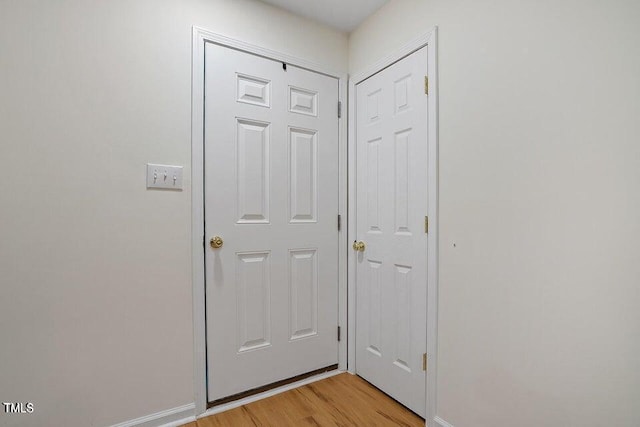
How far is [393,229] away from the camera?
1.87 m

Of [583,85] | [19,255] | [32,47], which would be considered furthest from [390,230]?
[32,47]

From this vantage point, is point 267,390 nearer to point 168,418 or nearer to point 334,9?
point 168,418

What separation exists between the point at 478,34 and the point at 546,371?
1.39 meters

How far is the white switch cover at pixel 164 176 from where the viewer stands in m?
1.58

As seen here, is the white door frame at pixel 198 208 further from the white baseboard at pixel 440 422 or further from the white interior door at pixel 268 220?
the white baseboard at pixel 440 422

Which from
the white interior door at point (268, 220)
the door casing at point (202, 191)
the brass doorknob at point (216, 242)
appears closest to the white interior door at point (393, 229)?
the door casing at point (202, 191)

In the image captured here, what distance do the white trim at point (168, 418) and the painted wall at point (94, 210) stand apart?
31 mm

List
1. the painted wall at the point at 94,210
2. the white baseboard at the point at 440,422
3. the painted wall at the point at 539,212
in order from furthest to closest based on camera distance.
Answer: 1. the white baseboard at the point at 440,422
2. the painted wall at the point at 94,210
3. the painted wall at the point at 539,212

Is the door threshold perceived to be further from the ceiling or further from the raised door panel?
the ceiling

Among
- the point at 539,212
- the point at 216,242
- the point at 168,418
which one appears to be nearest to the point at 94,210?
the point at 216,242

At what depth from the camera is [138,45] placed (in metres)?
1.56

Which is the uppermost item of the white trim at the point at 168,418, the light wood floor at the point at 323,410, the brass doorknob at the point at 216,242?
the brass doorknob at the point at 216,242

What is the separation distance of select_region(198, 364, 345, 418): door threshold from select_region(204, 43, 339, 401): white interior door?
6 cm

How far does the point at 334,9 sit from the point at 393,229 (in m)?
1.37
